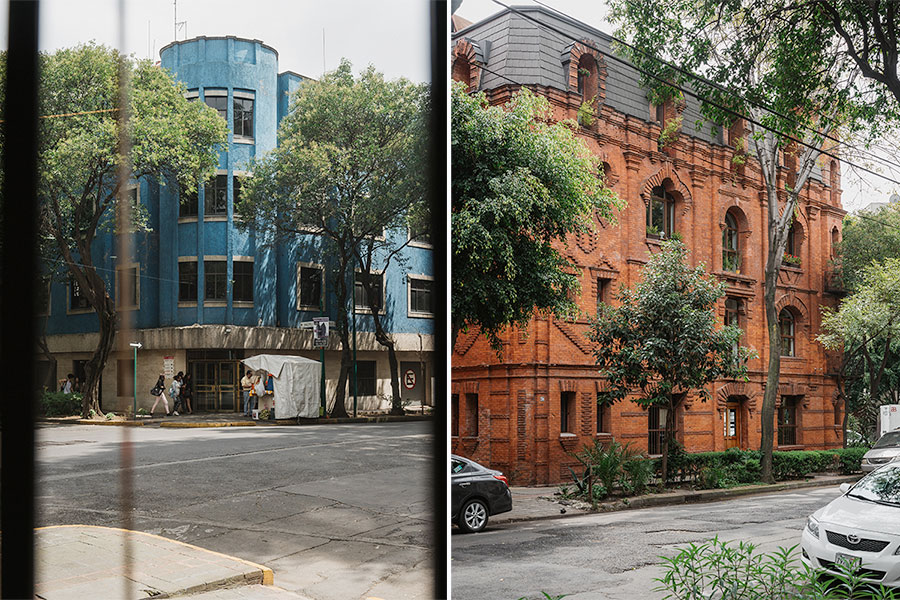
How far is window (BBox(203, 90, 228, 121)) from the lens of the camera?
1.60 meters

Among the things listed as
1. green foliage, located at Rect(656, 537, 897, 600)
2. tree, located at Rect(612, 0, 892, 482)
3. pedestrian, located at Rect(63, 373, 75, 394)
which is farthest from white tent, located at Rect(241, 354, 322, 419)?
tree, located at Rect(612, 0, 892, 482)

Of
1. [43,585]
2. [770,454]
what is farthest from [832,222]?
[43,585]

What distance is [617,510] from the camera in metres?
2.67

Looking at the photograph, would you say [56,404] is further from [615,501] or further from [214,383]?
[615,501]

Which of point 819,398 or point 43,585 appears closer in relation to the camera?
point 43,585

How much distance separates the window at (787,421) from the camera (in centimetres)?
230

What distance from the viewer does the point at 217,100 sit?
1613mm

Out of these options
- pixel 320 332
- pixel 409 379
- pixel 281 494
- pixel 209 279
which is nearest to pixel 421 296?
pixel 409 379

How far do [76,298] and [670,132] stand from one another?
2007 millimetres

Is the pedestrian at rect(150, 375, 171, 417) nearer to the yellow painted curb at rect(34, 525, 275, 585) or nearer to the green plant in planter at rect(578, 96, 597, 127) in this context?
the yellow painted curb at rect(34, 525, 275, 585)

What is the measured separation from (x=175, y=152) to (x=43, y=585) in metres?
0.90

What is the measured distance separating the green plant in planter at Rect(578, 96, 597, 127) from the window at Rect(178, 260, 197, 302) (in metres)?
1.90

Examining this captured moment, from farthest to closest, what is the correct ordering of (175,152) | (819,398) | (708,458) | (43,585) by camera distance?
(708,458)
(819,398)
(175,152)
(43,585)

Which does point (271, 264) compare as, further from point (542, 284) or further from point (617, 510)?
point (542, 284)
